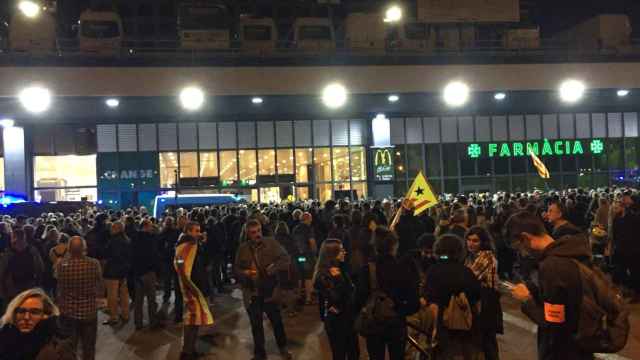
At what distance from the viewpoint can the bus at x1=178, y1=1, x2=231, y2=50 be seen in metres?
26.8

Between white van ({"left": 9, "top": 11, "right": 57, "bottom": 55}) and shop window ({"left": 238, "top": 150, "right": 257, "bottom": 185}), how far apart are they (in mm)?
11933

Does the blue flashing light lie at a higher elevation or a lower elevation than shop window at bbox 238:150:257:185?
lower

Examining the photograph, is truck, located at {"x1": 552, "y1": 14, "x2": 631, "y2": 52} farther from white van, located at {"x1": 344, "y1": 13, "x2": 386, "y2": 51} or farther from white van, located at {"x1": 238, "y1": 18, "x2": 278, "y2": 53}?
white van, located at {"x1": 238, "y1": 18, "x2": 278, "y2": 53}

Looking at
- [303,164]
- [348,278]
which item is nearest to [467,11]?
[303,164]

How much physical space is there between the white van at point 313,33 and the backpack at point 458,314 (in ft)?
79.1

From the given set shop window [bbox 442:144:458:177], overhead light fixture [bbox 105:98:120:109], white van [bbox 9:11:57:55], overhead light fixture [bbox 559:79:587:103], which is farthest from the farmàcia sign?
white van [bbox 9:11:57:55]

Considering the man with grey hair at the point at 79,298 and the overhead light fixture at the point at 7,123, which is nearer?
the man with grey hair at the point at 79,298

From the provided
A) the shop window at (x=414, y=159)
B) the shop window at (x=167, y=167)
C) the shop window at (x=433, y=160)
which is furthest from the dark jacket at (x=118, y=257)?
the shop window at (x=433, y=160)

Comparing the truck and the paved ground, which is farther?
the truck

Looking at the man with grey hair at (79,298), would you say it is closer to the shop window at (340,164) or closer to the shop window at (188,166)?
the shop window at (188,166)

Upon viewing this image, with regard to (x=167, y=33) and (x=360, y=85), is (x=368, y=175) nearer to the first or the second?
Answer: (x=360, y=85)

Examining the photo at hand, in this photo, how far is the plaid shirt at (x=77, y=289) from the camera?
25.8ft

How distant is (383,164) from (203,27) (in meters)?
10.5

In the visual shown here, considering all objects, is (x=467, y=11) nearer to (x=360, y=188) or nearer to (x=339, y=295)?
(x=360, y=188)
